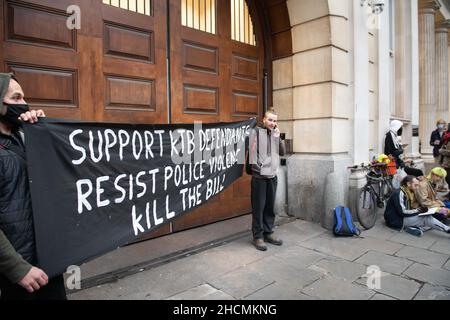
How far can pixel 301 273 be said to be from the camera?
11.8ft

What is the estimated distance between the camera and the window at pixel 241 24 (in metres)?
5.68

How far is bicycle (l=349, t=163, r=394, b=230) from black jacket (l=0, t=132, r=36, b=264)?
5.03 meters

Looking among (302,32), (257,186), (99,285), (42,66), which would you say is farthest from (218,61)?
(99,285)

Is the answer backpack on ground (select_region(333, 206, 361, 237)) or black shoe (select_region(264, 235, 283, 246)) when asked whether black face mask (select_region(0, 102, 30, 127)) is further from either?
backpack on ground (select_region(333, 206, 361, 237))

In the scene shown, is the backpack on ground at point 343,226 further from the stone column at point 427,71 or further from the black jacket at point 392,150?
the stone column at point 427,71

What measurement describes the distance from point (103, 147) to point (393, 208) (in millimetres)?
5083

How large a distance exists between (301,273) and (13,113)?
10.6 ft

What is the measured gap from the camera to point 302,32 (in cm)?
589

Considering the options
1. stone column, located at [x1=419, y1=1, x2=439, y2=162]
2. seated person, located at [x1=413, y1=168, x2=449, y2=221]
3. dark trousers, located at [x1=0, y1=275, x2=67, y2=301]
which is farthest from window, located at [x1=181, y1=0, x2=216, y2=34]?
stone column, located at [x1=419, y1=1, x2=439, y2=162]

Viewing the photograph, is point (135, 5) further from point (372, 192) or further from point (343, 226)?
point (372, 192)

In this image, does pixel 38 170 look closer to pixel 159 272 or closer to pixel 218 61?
pixel 159 272

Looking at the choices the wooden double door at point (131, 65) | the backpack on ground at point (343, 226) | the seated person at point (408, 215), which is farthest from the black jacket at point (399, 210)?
the wooden double door at point (131, 65)

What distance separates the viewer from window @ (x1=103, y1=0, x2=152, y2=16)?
4055mm

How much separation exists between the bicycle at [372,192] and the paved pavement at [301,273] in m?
0.68
